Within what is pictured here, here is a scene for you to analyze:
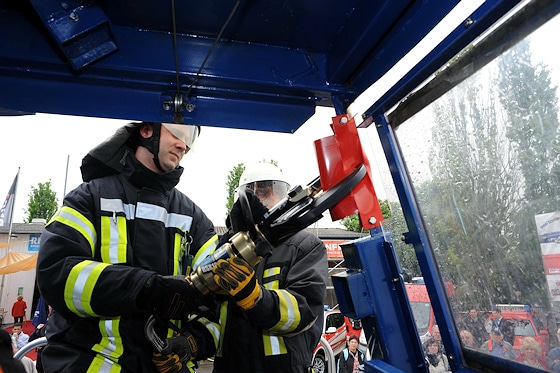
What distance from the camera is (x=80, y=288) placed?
62.3 inches

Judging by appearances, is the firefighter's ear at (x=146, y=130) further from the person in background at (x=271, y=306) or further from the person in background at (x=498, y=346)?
the person in background at (x=498, y=346)

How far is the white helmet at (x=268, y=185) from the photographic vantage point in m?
2.70

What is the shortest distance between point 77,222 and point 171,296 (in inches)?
22.4

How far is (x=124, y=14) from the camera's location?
1646mm

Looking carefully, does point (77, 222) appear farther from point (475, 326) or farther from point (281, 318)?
point (475, 326)

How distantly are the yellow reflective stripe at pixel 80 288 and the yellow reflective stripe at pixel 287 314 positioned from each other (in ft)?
2.89

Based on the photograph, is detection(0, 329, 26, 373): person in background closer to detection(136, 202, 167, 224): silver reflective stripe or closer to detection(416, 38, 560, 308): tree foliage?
detection(136, 202, 167, 224): silver reflective stripe

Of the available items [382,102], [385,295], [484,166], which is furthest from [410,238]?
[382,102]

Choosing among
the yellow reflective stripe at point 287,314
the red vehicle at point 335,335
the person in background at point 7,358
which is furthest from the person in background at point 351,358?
the person in background at point 7,358

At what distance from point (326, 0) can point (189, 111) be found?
83 centimetres

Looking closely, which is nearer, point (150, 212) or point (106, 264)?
point (106, 264)

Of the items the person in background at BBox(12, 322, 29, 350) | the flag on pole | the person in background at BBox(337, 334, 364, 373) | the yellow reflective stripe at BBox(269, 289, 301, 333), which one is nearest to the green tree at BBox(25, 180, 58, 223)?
the flag on pole

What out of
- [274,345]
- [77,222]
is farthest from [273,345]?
[77,222]

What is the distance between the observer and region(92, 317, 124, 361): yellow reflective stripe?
163 centimetres
